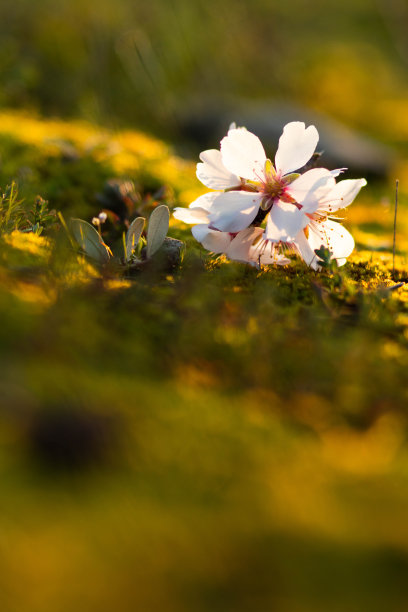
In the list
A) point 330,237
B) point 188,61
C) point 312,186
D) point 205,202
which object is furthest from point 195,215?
point 188,61

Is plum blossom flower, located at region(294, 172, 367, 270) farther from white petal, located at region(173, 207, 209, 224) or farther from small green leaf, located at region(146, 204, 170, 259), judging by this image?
small green leaf, located at region(146, 204, 170, 259)

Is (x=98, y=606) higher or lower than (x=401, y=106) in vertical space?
lower

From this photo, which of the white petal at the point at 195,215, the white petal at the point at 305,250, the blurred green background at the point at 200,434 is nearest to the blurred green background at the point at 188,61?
the white petal at the point at 195,215

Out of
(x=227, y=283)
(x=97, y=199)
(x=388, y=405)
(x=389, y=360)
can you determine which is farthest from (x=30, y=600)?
(x=97, y=199)

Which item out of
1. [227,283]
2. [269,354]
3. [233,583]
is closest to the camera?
[233,583]

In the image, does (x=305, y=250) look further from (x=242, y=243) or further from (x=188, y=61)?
(x=188, y=61)

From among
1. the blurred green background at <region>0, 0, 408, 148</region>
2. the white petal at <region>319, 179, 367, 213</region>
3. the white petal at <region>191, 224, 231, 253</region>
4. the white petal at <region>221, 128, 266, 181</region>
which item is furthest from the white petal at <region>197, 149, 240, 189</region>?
the blurred green background at <region>0, 0, 408, 148</region>

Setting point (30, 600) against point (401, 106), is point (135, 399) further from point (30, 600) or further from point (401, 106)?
point (401, 106)
